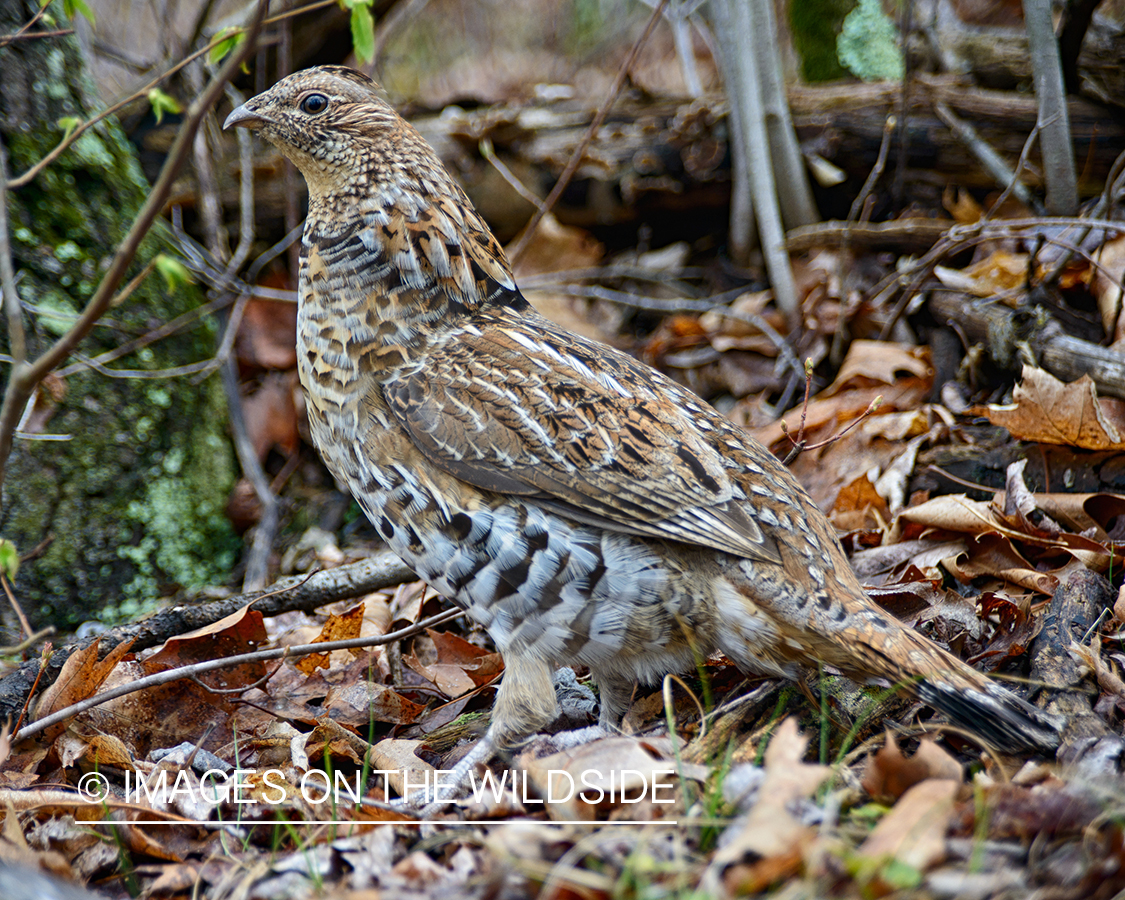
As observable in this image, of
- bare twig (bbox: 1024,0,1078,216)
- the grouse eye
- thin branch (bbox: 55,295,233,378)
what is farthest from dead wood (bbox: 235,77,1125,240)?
the grouse eye

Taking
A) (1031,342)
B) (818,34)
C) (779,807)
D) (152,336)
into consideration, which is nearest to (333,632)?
(779,807)

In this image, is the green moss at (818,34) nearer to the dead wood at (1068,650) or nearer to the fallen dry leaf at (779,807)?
the dead wood at (1068,650)

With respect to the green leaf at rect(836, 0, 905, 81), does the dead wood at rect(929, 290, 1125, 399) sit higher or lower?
lower

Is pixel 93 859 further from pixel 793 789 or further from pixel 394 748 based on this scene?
pixel 793 789

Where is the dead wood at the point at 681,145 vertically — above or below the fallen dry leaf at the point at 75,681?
above

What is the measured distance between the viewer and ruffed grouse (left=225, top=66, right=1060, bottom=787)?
2.87 meters

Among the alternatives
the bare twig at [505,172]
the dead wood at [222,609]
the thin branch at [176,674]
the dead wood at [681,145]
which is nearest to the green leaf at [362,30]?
the dead wood at [222,609]

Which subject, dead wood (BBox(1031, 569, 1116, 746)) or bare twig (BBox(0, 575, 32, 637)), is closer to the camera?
dead wood (BBox(1031, 569, 1116, 746))

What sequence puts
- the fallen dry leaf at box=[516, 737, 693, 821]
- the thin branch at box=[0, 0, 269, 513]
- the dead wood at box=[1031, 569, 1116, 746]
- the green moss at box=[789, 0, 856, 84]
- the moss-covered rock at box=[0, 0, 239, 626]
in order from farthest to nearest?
1. the green moss at box=[789, 0, 856, 84]
2. the moss-covered rock at box=[0, 0, 239, 626]
3. the dead wood at box=[1031, 569, 1116, 746]
4. the fallen dry leaf at box=[516, 737, 693, 821]
5. the thin branch at box=[0, 0, 269, 513]

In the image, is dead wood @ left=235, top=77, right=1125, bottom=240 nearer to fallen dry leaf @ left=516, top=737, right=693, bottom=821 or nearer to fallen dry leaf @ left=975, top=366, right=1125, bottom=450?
fallen dry leaf @ left=975, top=366, right=1125, bottom=450

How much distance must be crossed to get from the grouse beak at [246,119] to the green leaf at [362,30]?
0.48 m

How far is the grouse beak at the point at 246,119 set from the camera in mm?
3516

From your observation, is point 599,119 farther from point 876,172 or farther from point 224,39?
point 224,39
